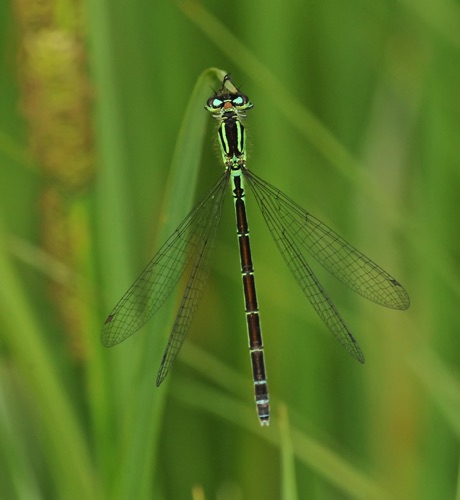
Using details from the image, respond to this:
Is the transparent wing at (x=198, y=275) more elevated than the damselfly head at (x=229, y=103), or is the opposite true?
the damselfly head at (x=229, y=103)

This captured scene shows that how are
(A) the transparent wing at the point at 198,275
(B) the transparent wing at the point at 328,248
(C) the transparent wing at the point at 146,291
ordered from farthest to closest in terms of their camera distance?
(B) the transparent wing at the point at 328,248, (A) the transparent wing at the point at 198,275, (C) the transparent wing at the point at 146,291

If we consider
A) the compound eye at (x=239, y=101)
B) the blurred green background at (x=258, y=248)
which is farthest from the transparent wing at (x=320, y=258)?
the compound eye at (x=239, y=101)

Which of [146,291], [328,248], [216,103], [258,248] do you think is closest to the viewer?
[146,291]

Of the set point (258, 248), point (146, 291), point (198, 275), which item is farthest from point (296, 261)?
point (146, 291)

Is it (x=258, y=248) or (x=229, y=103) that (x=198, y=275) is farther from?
(x=229, y=103)

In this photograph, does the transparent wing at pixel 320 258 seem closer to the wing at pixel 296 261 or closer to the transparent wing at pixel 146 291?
the wing at pixel 296 261

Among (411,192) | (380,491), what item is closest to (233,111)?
(411,192)

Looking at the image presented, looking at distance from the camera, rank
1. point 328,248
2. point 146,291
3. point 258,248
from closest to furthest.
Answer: point 146,291 < point 328,248 < point 258,248
